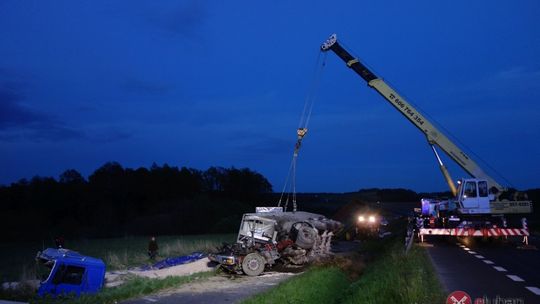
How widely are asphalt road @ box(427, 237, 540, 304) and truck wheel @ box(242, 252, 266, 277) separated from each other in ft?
22.2

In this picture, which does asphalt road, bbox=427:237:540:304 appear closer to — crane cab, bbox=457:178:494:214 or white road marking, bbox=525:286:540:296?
white road marking, bbox=525:286:540:296

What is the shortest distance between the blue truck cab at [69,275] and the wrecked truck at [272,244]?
6121 mm

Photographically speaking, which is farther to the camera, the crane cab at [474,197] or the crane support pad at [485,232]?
the crane cab at [474,197]

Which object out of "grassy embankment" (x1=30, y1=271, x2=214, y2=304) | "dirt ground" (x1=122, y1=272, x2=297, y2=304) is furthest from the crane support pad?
"grassy embankment" (x1=30, y1=271, x2=214, y2=304)

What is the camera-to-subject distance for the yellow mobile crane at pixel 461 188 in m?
25.7

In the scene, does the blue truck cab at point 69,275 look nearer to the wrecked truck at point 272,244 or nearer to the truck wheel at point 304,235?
the wrecked truck at point 272,244

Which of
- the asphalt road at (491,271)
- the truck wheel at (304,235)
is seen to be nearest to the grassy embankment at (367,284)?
the asphalt road at (491,271)

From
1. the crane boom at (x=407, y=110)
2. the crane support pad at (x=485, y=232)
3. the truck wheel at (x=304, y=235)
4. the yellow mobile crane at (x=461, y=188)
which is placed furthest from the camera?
the crane boom at (x=407, y=110)

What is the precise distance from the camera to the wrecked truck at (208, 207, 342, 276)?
22.7m

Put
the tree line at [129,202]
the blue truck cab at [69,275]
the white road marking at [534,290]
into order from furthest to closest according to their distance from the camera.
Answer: the tree line at [129,202]
the blue truck cab at [69,275]
the white road marking at [534,290]

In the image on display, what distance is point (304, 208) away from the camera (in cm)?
9250

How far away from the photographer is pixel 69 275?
17.6 metres

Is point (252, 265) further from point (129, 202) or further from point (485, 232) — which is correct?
point (129, 202)

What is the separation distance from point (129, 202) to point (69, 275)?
9310 centimetres
